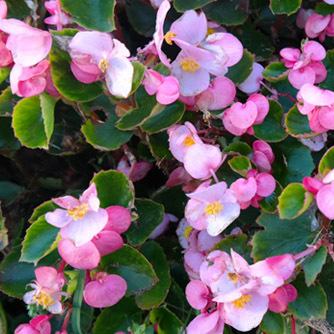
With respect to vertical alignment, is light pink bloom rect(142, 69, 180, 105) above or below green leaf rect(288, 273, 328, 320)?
above

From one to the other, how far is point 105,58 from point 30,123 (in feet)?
0.59

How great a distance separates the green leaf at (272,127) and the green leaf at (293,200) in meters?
0.14

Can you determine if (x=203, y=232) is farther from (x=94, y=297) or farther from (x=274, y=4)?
(x=274, y=4)

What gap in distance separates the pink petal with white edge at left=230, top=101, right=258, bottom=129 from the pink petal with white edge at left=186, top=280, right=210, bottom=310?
0.24m

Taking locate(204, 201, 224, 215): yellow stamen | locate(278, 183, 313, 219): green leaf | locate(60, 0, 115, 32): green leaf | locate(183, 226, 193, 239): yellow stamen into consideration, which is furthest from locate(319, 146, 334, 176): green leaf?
locate(60, 0, 115, 32): green leaf

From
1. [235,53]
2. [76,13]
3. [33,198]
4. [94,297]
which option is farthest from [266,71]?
[33,198]

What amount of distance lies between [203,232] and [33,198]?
48 cm

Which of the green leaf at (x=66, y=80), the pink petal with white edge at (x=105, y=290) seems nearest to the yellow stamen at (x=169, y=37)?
the green leaf at (x=66, y=80)

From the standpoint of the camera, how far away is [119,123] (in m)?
0.74

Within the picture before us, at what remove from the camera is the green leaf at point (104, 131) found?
77 cm

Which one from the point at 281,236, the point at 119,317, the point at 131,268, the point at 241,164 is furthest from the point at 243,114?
the point at 119,317

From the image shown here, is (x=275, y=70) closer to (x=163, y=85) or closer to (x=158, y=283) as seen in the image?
(x=163, y=85)

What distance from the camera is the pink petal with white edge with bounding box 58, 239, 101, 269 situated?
640mm

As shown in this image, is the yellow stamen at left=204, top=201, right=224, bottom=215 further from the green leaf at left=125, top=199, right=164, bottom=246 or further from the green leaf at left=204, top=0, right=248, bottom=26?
the green leaf at left=204, top=0, right=248, bottom=26
